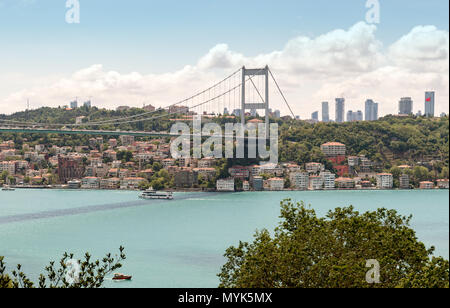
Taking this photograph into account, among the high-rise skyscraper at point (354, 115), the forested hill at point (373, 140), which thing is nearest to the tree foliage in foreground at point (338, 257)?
the forested hill at point (373, 140)

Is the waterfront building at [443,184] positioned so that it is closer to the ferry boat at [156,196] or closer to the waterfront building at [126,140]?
the ferry boat at [156,196]

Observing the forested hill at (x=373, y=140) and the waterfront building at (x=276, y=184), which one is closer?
the waterfront building at (x=276, y=184)

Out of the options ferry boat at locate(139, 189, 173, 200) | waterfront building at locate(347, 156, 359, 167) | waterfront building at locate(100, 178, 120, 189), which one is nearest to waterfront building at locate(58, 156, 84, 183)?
waterfront building at locate(100, 178, 120, 189)

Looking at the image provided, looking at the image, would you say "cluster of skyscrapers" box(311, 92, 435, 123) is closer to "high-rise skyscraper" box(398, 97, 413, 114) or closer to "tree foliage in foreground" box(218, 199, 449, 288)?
"high-rise skyscraper" box(398, 97, 413, 114)

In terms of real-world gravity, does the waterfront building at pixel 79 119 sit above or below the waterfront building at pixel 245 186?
above

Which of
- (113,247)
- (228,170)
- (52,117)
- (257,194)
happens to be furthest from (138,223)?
(52,117)
